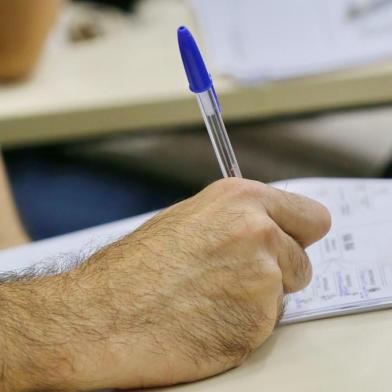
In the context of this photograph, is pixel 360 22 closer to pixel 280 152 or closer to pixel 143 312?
pixel 280 152

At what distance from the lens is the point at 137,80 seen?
111cm

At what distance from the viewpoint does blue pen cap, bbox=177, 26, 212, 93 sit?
1.92ft

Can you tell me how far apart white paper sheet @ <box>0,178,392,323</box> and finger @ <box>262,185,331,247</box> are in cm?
5

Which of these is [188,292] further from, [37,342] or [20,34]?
[20,34]

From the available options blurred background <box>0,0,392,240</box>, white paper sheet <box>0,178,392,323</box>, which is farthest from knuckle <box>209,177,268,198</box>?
blurred background <box>0,0,392,240</box>

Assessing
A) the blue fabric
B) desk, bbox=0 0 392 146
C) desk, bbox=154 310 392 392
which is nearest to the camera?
desk, bbox=154 310 392 392

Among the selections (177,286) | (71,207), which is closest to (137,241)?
(177,286)

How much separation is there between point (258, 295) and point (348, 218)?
0.16m

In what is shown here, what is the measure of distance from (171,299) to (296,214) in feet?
0.40

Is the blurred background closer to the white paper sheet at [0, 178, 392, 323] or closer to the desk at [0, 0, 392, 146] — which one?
the desk at [0, 0, 392, 146]

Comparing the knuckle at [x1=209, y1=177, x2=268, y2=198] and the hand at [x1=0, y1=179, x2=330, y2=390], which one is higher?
the knuckle at [x1=209, y1=177, x2=268, y2=198]

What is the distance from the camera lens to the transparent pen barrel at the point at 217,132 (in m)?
0.62

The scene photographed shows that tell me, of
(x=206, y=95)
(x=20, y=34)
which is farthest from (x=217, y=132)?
(x=20, y=34)

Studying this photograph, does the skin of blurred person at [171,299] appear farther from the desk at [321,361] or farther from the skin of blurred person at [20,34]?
the skin of blurred person at [20,34]
